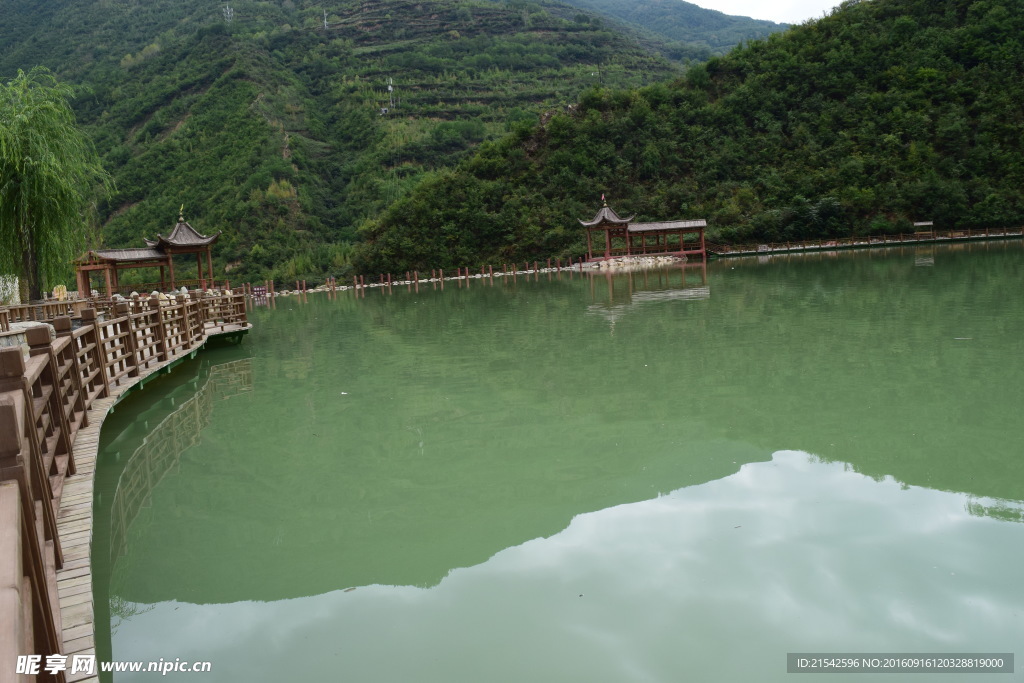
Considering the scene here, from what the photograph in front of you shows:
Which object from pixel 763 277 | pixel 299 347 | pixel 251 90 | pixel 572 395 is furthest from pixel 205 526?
pixel 251 90

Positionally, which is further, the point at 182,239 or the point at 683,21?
the point at 683,21

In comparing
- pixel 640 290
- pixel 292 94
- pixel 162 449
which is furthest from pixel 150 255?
pixel 292 94

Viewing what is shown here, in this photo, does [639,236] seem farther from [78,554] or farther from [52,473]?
[78,554]

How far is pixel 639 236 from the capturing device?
1513 inches

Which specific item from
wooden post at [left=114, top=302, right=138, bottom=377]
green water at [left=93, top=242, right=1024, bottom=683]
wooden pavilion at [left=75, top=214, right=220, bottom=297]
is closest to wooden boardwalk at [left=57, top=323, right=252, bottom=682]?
green water at [left=93, top=242, right=1024, bottom=683]

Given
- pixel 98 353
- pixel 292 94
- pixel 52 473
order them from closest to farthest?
pixel 52 473
pixel 98 353
pixel 292 94

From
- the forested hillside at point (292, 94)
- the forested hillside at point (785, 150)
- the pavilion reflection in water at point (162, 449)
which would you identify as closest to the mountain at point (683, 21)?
the forested hillside at point (292, 94)

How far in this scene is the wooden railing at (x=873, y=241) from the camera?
36906 mm

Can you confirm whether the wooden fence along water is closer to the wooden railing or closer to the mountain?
the wooden railing

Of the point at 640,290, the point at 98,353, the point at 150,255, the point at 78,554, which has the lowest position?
the point at 78,554

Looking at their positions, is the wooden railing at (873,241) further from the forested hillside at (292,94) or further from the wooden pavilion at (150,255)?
the wooden pavilion at (150,255)

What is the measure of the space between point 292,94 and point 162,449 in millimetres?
64410

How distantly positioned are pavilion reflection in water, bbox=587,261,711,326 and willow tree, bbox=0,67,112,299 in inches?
422

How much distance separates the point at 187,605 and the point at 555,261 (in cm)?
3663
